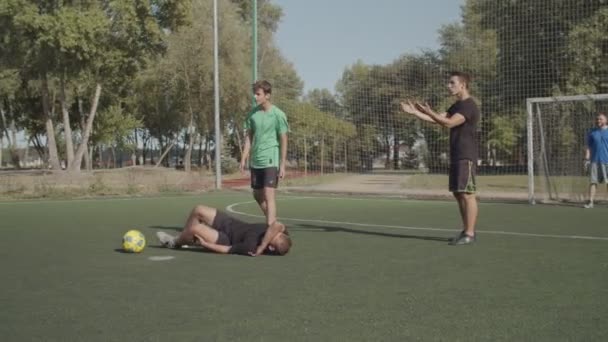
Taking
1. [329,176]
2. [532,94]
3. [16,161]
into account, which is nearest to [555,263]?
[329,176]

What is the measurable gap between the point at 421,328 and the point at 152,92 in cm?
4167

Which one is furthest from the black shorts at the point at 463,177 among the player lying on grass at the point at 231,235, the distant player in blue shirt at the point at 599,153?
the distant player in blue shirt at the point at 599,153

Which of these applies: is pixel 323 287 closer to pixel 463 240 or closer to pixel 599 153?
pixel 463 240

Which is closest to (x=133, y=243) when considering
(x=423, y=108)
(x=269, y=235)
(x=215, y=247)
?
(x=215, y=247)

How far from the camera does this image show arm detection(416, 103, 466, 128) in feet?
22.4

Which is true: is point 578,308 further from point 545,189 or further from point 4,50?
point 4,50

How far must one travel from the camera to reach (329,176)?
89.7ft

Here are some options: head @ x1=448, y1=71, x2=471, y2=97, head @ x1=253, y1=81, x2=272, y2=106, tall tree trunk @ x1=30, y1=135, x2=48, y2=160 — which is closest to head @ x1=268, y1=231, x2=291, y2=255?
head @ x1=253, y1=81, x2=272, y2=106

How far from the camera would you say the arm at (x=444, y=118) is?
22.4 feet

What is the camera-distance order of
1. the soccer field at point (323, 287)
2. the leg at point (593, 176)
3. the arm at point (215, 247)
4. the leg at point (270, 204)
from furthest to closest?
the leg at point (593, 176)
the leg at point (270, 204)
the arm at point (215, 247)
the soccer field at point (323, 287)

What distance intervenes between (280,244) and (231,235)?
630mm

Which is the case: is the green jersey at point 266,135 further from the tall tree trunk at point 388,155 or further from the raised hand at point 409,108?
the tall tree trunk at point 388,155

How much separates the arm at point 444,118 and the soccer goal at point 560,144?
7.55 m

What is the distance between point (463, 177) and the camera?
7418 millimetres
